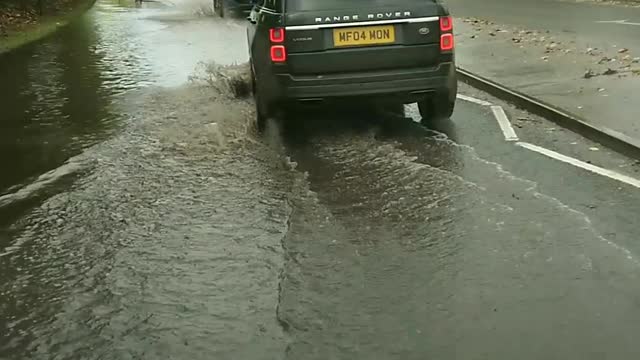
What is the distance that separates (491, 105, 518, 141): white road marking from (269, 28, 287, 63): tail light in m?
2.44

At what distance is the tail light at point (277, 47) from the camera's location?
811 centimetres

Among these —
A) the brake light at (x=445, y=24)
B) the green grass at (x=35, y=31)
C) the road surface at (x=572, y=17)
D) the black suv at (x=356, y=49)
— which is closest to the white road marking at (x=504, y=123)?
the black suv at (x=356, y=49)

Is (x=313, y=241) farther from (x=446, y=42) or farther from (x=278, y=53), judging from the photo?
(x=446, y=42)

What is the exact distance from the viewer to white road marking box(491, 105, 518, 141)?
843 cm

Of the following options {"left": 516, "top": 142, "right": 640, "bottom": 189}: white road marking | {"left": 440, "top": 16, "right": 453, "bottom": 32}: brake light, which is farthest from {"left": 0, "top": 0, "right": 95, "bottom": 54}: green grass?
{"left": 516, "top": 142, "right": 640, "bottom": 189}: white road marking

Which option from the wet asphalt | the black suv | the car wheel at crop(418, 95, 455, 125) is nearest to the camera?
the wet asphalt

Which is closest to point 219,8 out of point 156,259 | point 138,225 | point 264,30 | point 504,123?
point 264,30

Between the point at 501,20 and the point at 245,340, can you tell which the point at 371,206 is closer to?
the point at 245,340

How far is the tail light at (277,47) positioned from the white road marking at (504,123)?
8.02 feet

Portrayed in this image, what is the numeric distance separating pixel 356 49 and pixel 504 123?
2.12m

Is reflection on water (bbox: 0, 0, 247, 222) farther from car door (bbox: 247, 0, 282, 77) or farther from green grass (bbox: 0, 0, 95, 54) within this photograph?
car door (bbox: 247, 0, 282, 77)

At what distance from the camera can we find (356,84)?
8141 millimetres

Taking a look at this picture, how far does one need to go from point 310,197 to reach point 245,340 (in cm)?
253

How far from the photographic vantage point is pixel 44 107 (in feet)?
36.0
